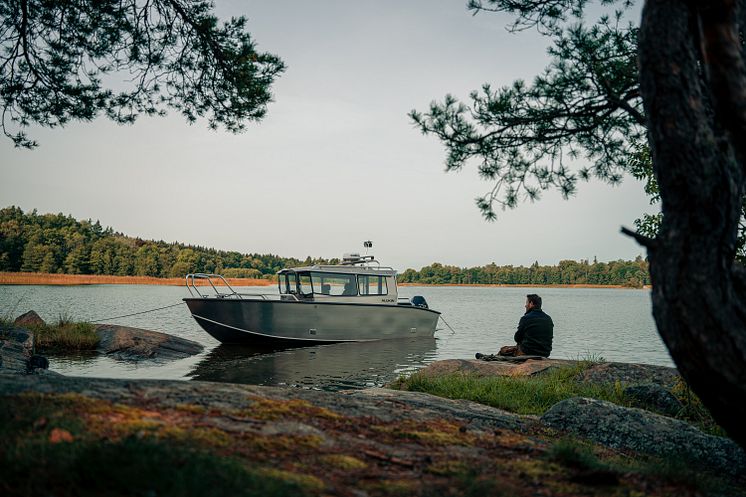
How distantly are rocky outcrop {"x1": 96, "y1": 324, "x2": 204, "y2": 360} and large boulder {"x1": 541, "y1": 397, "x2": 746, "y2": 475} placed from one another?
478 inches

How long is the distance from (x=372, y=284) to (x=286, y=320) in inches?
134

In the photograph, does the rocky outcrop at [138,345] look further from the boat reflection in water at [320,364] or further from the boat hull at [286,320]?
the boat hull at [286,320]

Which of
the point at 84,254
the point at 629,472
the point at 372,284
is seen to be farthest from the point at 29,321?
the point at 84,254

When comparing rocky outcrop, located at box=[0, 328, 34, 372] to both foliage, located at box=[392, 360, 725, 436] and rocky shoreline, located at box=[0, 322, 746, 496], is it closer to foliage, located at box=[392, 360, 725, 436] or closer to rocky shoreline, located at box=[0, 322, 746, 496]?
rocky shoreline, located at box=[0, 322, 746, 496]

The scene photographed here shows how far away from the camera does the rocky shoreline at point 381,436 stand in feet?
8.66

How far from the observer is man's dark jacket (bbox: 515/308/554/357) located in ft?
35.3

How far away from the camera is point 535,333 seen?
10789mm

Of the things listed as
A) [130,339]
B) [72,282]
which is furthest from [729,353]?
[72,282]

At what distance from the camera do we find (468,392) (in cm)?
716

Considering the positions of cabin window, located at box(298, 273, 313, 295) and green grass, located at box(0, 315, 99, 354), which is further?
cabin window, located at box(298, 273, 313, 295)

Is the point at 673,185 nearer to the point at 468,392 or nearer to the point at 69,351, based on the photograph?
the point at 468,392

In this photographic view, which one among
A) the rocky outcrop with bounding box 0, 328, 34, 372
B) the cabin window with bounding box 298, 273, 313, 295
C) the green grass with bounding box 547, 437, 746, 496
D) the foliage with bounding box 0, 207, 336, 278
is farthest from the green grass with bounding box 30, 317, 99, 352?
the foliage with bounding box 0, 207, 336, 278

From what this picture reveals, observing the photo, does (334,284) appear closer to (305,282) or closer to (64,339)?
(305,282)

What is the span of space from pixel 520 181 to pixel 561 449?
3.97 m
